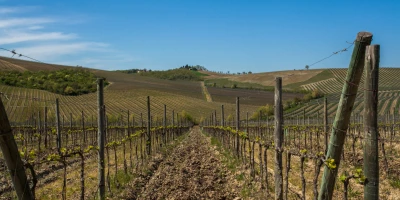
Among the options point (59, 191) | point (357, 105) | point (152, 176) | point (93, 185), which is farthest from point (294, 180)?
point (357, 105)

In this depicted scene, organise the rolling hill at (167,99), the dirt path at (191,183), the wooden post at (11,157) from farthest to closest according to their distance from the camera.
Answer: the rolling hill at (167,99), the dirt path at (191,183), the wooden post at (11,157)

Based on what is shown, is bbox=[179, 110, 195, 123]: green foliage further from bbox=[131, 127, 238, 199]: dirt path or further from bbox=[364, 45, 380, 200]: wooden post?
bbox=[364, 45, 380, 200]: wooden post

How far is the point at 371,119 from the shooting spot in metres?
4.27

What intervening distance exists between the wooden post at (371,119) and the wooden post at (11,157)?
13.1 feet

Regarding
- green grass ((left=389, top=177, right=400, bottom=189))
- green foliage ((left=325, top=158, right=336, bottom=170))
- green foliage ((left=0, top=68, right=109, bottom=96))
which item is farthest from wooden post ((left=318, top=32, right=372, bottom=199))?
green foliage ((left=0, top=68, right=109, bottom=96))

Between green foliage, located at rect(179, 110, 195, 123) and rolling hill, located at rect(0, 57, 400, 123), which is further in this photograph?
green foliage, located at rect(179, 110, 195, 123)

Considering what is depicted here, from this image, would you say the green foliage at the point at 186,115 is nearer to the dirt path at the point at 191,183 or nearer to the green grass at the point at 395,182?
the dirt path at the point at 191,183

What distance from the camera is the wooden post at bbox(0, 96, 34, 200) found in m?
4.22

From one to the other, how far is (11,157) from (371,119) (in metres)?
4.14

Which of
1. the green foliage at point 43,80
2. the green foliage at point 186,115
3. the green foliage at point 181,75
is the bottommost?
the green foliage at point 186,115

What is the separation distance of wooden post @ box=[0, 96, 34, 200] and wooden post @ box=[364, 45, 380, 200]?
4002 mm

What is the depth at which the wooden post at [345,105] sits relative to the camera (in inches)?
183

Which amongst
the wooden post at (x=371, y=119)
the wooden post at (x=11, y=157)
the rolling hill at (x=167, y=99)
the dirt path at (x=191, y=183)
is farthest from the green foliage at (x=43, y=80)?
the wooden post at (x=371, y=119)

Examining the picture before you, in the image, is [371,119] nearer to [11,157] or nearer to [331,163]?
[331,163]
